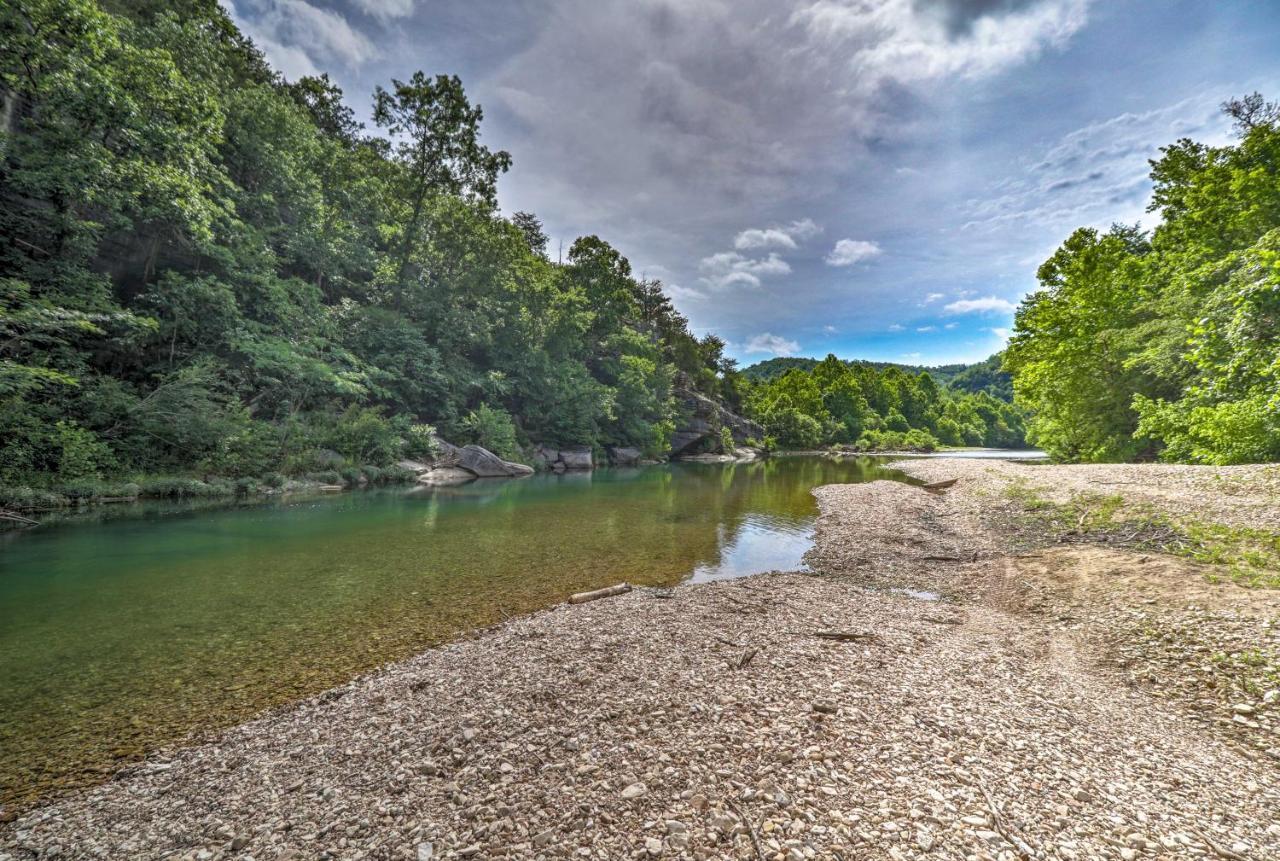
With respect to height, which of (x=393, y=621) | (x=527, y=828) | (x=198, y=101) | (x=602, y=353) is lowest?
(x=393, y=621)

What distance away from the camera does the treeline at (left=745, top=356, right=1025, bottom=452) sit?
78.7 m

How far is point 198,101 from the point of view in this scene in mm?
19438

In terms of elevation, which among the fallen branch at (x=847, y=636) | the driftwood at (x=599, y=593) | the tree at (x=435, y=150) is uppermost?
the tree at (x=435, y=150)

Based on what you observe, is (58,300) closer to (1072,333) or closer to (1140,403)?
(1140,403)

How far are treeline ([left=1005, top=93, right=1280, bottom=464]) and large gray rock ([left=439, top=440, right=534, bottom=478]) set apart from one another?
34692 millimetres

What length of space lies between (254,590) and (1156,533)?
20.5 meters

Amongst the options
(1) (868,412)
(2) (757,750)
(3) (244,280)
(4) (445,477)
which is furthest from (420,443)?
(1) (868,412)

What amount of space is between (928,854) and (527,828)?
2758 millimetres

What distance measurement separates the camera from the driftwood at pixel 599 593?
9266 millimetres

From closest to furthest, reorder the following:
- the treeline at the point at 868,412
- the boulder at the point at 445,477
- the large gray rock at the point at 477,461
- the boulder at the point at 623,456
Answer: the boulder at the point at 445,477 → the large gray rock at the point at 477,461 → the boulder at the point at 623,456 → the treeline at the point at 868,412

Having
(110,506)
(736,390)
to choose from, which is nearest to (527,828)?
(110,506)

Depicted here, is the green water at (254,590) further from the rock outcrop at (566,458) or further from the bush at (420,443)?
the rock outcrop at (566,458)

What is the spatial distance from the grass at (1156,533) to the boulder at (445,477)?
95.4 feet

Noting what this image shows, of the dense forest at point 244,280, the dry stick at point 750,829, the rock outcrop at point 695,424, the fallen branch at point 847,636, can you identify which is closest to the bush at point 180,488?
the dense forest at point 244,280
